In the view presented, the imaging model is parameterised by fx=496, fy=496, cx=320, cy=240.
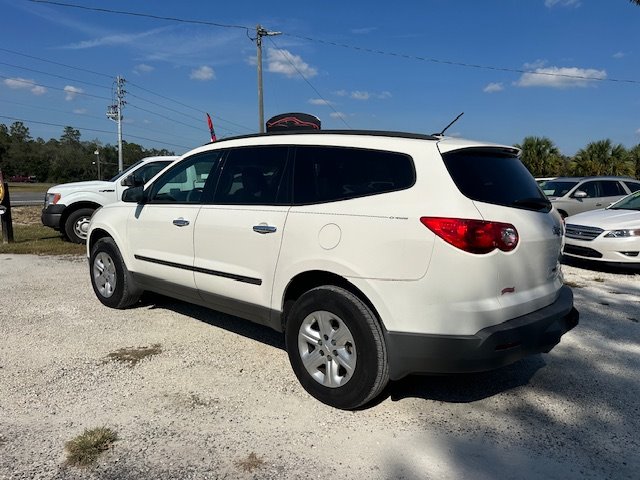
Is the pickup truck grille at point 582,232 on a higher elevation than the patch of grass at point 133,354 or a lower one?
higher

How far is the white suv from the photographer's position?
111 inches

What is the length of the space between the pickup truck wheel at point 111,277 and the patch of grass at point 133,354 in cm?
104

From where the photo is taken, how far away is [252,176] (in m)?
3.97

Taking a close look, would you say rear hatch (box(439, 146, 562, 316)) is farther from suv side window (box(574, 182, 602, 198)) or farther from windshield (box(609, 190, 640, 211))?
suv side window (box(574, 182, 602, 198))

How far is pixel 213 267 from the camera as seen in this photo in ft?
13.3

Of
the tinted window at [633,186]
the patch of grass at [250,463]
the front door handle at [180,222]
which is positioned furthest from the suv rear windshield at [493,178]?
the tinted window at [633,186]

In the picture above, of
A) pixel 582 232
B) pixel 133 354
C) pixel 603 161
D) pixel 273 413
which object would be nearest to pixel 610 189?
pixel 582 232

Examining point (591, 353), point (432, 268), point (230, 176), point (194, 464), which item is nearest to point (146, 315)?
point (230, 176)

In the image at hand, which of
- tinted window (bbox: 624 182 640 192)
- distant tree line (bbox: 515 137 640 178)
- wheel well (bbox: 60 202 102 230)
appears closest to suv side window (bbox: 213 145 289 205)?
wheel well (bbox: 60 202 102 230)

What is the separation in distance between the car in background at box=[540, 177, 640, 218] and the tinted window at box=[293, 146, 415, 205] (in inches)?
416

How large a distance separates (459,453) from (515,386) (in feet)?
3.63

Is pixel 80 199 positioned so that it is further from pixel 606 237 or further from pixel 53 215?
pixel 606 237

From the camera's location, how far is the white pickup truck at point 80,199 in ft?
33.2

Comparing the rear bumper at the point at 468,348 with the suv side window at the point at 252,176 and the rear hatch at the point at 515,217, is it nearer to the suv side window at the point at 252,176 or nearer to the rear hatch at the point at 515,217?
the rear hatch at the point at 515,217
